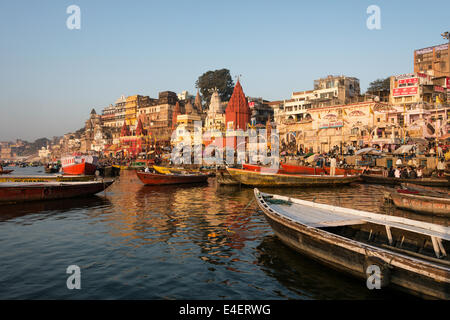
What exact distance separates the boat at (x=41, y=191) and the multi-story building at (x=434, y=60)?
6372 cm

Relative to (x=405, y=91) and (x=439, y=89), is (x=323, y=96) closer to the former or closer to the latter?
(x=405, y=91)

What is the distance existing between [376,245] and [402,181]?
22.7m

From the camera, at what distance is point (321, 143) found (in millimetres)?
55531

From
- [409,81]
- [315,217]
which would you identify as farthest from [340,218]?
[409,81]

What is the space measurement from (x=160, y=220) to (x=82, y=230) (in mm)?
3497

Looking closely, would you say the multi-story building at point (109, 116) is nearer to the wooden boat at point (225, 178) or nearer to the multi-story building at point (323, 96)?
the multi-story building at point (323, 96)

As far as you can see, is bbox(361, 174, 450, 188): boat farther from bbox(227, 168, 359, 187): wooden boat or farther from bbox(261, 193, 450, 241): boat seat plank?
bbox(261, 193, 450, 241): boat seat plank

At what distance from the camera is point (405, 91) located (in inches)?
1950

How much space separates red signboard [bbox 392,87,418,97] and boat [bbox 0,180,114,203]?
47438 millimetres

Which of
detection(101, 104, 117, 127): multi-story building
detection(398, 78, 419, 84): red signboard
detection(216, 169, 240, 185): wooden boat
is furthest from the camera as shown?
detection(101, 104, 117, 127): multi-story building

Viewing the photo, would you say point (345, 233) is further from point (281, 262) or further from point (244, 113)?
point (244, 113)

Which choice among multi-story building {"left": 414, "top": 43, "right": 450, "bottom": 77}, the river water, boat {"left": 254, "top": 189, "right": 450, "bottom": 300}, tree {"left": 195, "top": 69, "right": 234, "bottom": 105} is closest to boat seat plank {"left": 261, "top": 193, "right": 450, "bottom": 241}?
boat {"left": 254, "top": 189, "right": 450, "bottom": 300}

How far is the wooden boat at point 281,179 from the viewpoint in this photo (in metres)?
27.7

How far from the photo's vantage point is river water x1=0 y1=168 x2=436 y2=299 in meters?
7.64
